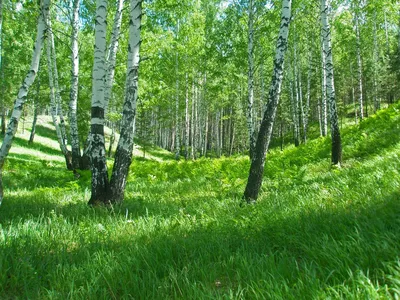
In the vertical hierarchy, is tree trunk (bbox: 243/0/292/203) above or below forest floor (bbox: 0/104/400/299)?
above

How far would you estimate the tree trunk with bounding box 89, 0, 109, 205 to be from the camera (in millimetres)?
5500

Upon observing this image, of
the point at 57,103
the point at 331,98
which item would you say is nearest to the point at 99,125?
Answer: the point at 331,98

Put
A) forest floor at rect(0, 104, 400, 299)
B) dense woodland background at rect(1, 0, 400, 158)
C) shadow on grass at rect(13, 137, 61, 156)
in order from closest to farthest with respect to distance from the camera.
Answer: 1. forest floor at rect(0, 104, 400, 299)
2. dense woodland background at rect(1, 0, 400, 158)
3. shadow on grass at rect(13, 137, 61, 156)

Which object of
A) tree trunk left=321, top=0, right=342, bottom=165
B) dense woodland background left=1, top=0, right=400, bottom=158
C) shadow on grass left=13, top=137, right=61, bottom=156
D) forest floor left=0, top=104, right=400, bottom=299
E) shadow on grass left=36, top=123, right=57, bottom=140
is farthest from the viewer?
shadow on grass left=36, top=123, right=57, bottom=140

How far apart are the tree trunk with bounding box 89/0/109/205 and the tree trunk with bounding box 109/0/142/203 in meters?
0.20

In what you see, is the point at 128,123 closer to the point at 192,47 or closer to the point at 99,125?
the point at 99,125

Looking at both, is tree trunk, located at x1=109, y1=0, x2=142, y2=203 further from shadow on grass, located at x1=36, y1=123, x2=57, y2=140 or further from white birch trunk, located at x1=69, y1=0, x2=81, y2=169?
shadow on grass, located at x1=36, y1=123, x2=57, y2=140

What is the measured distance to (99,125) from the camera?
5723 millimetres

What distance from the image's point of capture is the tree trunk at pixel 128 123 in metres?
5.49

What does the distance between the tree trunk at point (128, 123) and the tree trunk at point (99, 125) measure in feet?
0.66

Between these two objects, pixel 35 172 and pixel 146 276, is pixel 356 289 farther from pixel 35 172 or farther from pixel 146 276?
pixel 35 172

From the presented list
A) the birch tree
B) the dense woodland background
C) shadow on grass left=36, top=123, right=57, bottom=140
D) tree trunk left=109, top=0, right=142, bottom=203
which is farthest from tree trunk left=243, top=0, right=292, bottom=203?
shadow on grass left=36, top=123, right=57, bottom=140

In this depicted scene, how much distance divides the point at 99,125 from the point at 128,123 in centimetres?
62

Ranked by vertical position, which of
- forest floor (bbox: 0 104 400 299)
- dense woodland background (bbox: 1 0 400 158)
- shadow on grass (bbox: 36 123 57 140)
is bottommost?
forest floor (bbox: 0 104 400 299)
